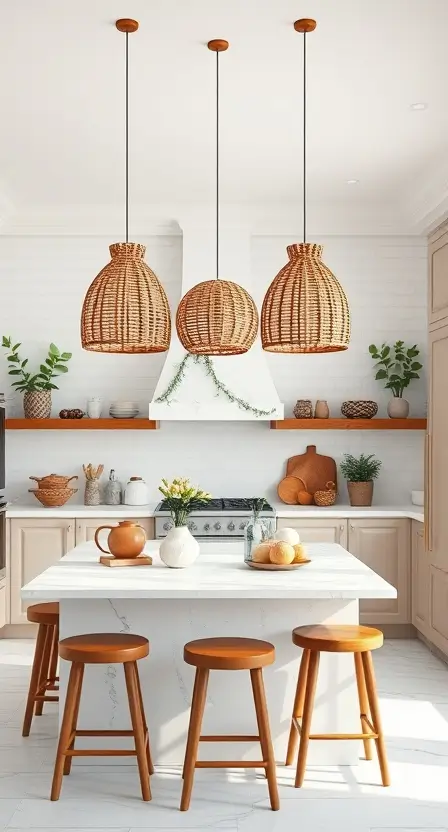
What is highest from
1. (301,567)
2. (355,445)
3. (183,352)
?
(183,352)

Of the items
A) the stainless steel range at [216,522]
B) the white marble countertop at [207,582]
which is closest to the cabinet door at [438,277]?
the stainless steel range at [216,522]

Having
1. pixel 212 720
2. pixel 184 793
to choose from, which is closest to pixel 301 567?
pixel 212 720

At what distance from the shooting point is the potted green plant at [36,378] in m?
6.54

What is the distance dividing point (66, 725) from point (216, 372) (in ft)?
10.9

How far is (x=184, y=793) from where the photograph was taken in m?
3.34

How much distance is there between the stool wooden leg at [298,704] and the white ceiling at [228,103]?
8.26 ft

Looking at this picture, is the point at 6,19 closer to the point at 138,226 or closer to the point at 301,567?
the point at 301,567

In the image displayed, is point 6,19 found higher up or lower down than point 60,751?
higher up

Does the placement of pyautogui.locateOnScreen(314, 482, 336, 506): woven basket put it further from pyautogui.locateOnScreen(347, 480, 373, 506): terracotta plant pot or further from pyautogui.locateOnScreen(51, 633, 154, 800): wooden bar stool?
pyautogui.locateOnScreen(51, 633, 154, 800): wooden bar stool

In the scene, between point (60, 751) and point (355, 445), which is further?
point (355, 445)

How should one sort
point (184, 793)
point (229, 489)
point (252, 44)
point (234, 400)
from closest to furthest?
1. point (184, 793)
2. point (252, 44)
3. point (234, 400)
4. point (229, 489)

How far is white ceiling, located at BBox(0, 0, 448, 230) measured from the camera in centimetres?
358

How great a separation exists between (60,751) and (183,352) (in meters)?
3.46

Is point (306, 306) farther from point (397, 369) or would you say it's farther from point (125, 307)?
point (397, 369)
